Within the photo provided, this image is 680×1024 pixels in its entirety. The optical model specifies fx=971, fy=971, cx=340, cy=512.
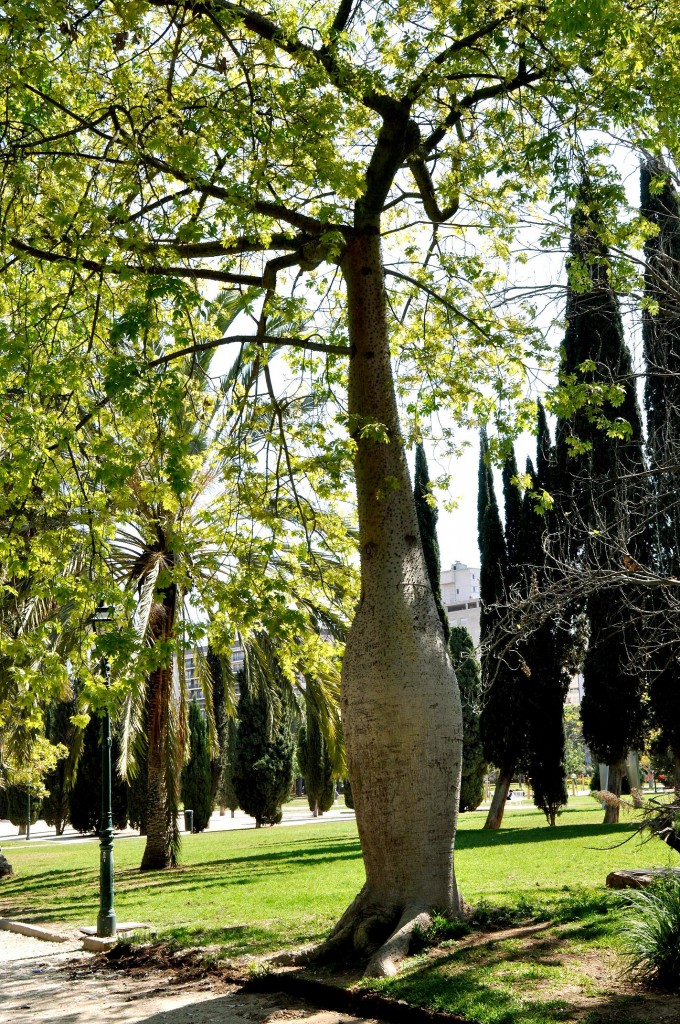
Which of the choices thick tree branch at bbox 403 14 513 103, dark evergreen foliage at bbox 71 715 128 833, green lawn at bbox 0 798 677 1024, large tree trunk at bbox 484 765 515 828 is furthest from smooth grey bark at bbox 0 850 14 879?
thick tree branch at bbox 403 14 513 103

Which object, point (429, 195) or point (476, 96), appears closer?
point (476, 96)

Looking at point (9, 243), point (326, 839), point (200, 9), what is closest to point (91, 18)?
point (200, 9)

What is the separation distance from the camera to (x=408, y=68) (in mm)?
9375

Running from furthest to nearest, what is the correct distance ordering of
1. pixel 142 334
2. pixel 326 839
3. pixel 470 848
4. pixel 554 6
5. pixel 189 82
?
pixel 326 839
pixel 470 848
pixel 189 82
pixel 142 334
pixel 554 6

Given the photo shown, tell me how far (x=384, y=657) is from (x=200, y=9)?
5866 mm

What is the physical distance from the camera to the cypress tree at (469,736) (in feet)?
107

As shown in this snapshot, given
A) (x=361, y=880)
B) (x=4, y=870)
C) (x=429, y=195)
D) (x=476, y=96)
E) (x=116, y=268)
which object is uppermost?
(x=476, y=96)

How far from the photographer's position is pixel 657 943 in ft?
22.0

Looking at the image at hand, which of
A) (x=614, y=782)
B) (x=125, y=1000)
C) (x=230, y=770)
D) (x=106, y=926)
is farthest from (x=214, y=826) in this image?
(x=125, y=1000)

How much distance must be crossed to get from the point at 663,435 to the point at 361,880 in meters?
8.07

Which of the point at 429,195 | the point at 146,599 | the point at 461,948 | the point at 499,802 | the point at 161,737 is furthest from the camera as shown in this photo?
the point at 499,802

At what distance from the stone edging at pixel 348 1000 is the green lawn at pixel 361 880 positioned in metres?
0.10

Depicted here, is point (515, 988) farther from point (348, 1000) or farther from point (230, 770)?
point (230, 770)

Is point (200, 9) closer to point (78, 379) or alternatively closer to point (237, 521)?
point (78, 379)
